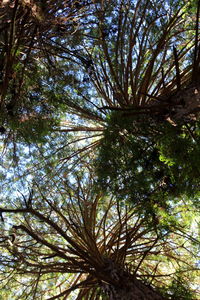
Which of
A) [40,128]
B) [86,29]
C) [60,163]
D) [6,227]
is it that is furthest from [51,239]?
[86,29]

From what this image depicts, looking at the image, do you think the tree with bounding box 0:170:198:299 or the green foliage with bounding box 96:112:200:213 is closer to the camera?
the tree with bounding box 0:170:198:299

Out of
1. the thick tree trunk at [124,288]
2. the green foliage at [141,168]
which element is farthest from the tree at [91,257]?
the green foliage at [141,168]

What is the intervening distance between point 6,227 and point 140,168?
3.29 metres

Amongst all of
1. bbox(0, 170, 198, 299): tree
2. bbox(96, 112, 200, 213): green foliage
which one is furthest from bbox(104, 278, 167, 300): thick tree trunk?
bbox(96, 112, 200, 213): green foliage

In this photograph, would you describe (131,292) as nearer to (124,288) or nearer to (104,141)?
(124,288)

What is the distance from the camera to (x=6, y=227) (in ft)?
17.3

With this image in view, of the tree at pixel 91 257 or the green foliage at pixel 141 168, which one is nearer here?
the tree at pixel 91 257

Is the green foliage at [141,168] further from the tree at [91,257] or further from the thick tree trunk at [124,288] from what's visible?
the thick tree trunk at [124,288]

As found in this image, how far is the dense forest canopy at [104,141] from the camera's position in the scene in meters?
3.05

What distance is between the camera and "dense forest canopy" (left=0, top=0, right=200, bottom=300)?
3.05 m

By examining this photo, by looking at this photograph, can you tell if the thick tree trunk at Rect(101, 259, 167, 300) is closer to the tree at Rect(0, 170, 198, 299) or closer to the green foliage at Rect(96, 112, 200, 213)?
the tree at Rect(0, 170, 198, 299)

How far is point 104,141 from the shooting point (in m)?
3.58

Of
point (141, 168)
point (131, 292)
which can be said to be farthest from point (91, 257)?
point (141, 168)

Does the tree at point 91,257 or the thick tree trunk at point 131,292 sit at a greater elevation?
the tree at point 91,257
